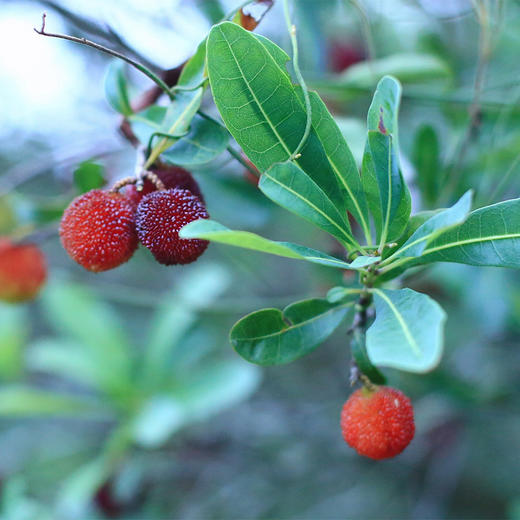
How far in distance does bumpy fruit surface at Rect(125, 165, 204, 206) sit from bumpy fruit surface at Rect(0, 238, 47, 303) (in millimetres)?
564

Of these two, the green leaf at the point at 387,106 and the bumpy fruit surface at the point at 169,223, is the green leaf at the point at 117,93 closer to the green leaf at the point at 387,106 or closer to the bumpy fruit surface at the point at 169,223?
the bumpy fruit surface at the point at 169,223

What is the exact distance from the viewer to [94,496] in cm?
197

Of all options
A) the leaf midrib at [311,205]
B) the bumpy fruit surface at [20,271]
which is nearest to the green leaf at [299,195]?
the leaf midrib at [311,205]

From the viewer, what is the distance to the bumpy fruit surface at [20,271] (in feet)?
4.21

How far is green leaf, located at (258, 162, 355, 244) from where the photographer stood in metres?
0.68

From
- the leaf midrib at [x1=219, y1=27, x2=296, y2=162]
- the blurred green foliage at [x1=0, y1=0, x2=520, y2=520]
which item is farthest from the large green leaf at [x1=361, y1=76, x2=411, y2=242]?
the blurred green foliage at [x1=0, y1=0, x2=520, y2=520]

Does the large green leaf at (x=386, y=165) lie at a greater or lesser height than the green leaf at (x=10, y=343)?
greater

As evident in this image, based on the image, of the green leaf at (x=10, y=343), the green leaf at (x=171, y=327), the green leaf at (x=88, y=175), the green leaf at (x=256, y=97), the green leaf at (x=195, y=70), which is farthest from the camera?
the green leaf at (x=10, y=343)

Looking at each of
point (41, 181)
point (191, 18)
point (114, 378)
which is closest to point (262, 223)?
point (191, 18)

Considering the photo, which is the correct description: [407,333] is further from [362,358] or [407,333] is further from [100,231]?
[100,231]

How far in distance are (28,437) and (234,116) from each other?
2684 mm

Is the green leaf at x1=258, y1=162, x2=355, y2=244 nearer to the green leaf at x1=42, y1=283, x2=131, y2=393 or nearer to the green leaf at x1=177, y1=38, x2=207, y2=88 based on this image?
the green leaf at x1=177, y1=38, x2=207, y2=88

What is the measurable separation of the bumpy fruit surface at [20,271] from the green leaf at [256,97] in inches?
31.9

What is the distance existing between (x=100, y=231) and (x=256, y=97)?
28 centimetres
